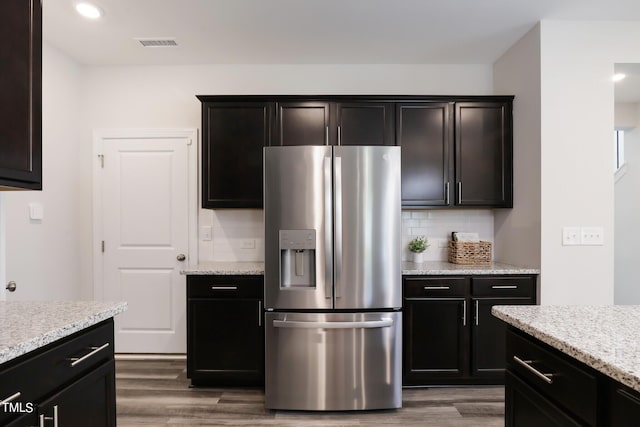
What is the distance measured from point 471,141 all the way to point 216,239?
96.1 inches

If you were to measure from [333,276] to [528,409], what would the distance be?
1314 millimetres

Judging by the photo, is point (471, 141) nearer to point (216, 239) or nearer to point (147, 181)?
point (216, 239)

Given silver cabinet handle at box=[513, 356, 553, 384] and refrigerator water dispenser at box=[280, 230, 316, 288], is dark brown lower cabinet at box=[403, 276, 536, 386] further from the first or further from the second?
silver cabinet handle at box=[513, 356, 553, 384]

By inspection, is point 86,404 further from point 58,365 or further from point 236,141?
point 236,141

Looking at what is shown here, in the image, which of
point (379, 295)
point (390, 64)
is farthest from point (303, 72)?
point (379, 295)

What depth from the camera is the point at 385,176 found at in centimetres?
A: 239

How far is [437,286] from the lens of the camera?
8.82ft

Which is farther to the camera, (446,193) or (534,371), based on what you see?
(446,193)

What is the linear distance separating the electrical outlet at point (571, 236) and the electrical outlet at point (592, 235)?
0.04 metres

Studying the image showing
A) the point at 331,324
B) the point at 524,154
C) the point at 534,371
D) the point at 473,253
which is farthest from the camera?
the point at 473,253

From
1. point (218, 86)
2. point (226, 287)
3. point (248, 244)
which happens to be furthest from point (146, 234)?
point (218, 86)

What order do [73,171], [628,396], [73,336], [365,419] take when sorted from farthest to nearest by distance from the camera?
[73,171], [365,419], [73,336], [628,396]

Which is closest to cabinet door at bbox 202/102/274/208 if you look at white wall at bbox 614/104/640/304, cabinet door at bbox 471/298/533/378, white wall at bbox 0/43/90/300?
white wall at bbox 0/43/90/300

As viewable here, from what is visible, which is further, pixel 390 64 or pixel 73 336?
pixel 390 64
